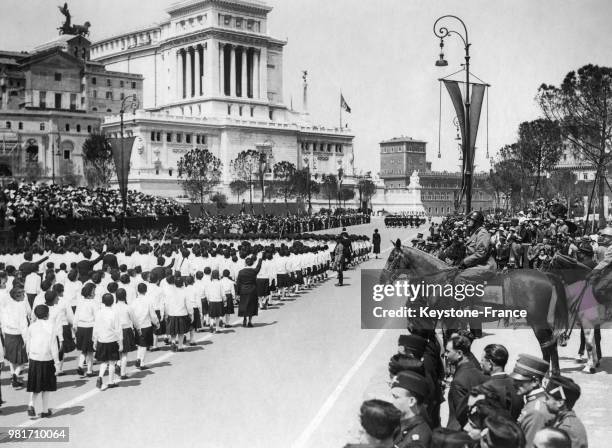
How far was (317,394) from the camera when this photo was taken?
11.5m

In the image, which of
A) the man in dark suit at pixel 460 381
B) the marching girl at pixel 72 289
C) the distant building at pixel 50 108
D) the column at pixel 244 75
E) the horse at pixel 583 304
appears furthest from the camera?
the column at pixel 244 75

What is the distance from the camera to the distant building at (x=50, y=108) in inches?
3455

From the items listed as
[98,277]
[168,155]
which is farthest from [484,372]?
[168,155]

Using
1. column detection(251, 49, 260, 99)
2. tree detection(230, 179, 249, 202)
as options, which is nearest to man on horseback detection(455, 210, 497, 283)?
tree detection(230, 179, 249, 202)

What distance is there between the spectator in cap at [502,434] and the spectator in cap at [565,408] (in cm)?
80

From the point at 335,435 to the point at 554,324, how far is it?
4711 millimetres

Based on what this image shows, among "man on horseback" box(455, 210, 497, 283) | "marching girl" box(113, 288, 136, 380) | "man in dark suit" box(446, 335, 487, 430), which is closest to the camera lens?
"man in dark suit" box(446, 335, 487, 430)

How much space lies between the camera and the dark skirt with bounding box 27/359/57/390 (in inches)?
414

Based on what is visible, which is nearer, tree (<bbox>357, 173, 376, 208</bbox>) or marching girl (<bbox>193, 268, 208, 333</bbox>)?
marching girl (<bbox>193, 268, 208, 333</bbox>)

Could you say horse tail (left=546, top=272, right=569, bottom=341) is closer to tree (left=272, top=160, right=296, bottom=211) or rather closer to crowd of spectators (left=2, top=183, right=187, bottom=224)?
crowd of spectators (left=2, top=183, right=187, bottom=224)

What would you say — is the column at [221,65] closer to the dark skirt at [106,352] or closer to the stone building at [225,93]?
the stone building at [225,93]

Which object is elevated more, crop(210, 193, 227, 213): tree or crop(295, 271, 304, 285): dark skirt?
crop(210, 193, 227, 213): tree

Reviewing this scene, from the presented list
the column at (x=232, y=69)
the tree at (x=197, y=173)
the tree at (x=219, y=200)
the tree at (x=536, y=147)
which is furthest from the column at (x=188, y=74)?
the tree at (x=536, y=147)

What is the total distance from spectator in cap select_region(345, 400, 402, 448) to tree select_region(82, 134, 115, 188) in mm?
82588
